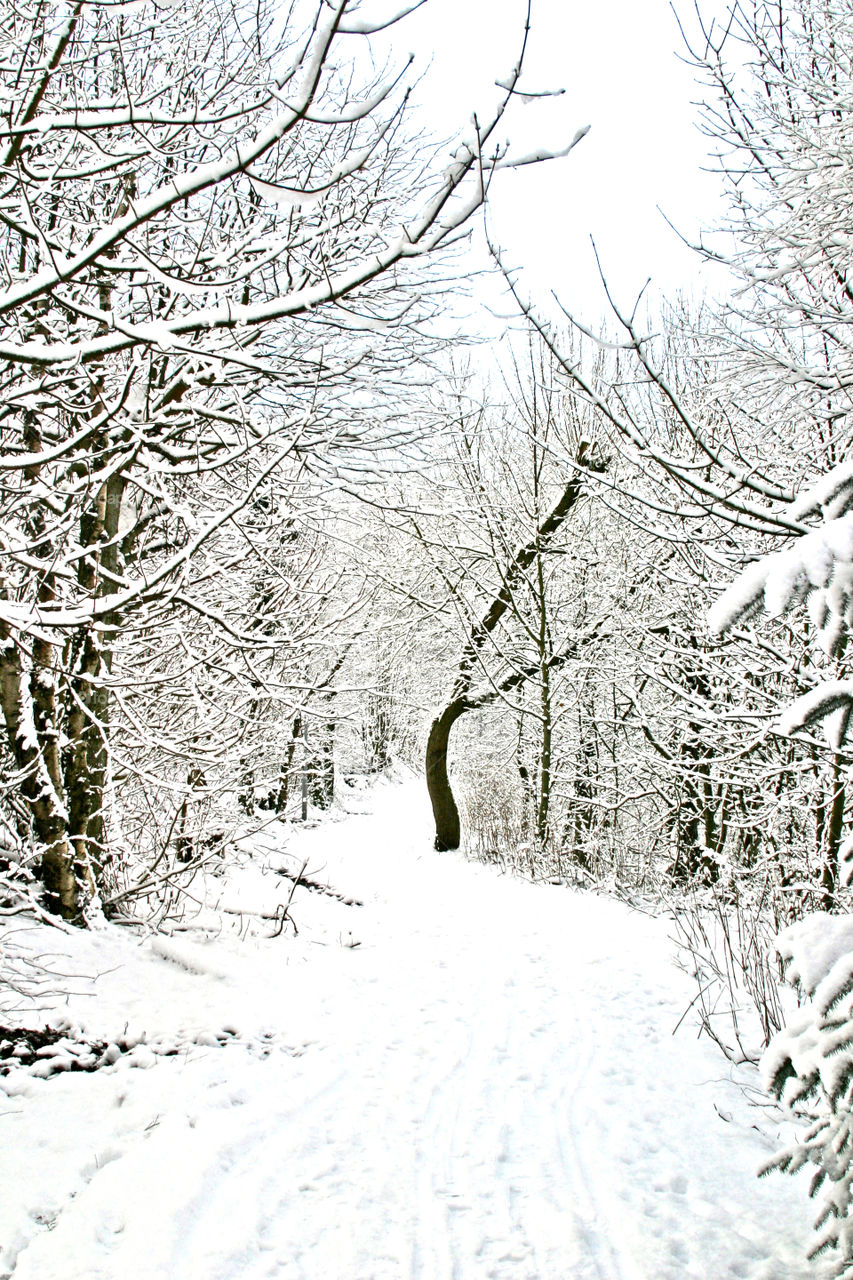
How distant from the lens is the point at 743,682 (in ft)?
20.2

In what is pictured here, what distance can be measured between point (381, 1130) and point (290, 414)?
4.19 meters

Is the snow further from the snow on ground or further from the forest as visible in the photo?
the snow on ground

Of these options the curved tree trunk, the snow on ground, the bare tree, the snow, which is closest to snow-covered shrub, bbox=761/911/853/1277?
the snow

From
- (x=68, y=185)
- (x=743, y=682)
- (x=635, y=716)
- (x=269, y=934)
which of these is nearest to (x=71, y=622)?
(x=68, y=185)

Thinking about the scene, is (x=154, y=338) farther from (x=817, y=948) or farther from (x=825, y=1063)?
(x=825, y=1063)

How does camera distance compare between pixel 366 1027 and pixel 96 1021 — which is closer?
pixel 96 1021

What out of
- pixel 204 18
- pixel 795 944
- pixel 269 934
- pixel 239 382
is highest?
pixel 204 18

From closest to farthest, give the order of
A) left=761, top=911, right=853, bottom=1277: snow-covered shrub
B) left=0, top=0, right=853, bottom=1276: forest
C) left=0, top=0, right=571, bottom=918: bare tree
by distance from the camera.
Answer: left=761, top=911, right=853, bottom=1277: snow-covered shrub, left=0, top=0, right=853, bottom=1276: forest, left=0, top=0, right=571, bottom=918: bare tree

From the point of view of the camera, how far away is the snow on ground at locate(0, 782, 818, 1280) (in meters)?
2.34

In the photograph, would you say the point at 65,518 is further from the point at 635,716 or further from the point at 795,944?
the point at 635,716

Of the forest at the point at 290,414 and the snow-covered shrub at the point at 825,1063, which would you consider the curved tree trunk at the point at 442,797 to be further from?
the snow-covered shrub at the point at 825,1063

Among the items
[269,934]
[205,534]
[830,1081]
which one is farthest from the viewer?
[269,934]

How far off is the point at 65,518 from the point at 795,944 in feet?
11.6

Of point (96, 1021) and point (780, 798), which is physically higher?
point (780, 798)
